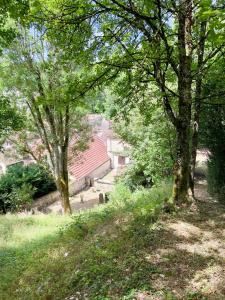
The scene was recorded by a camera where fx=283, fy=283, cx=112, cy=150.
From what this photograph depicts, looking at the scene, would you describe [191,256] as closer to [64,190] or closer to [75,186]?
[64,190]

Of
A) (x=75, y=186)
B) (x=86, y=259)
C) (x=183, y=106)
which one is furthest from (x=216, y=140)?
(x=75, y=186)

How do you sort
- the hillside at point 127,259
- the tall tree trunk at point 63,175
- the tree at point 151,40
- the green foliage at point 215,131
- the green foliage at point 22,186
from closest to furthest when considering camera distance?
the hillside at point 127,259, the tree at point 151,40, the green foliage at point 215,131, the tall tree trunk at point 63,175, the green foliage at point 22,186

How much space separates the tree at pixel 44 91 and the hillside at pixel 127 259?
3978mm

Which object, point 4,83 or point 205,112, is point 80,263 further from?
point 4,83

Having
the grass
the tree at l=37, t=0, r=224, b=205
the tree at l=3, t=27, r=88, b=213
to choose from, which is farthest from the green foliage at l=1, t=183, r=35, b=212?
the tree at l=37, t=0, r=224, b=205

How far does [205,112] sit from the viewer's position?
→ 29.6 ft

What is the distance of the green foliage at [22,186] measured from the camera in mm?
15906

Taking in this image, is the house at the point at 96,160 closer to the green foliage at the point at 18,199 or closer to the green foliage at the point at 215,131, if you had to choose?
the green foliage at the point at 18,199

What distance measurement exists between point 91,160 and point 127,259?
67.1 feet

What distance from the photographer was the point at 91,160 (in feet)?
83.6

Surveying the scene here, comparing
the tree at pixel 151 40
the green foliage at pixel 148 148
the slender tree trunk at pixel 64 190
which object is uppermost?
the tree at pixel 151 40

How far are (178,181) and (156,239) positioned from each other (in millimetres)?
Answer: 1772

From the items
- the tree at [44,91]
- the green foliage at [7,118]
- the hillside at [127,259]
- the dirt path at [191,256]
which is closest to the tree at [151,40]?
the dirt path at [191,256]

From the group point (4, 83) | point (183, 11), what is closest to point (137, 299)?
point (183, 11)
